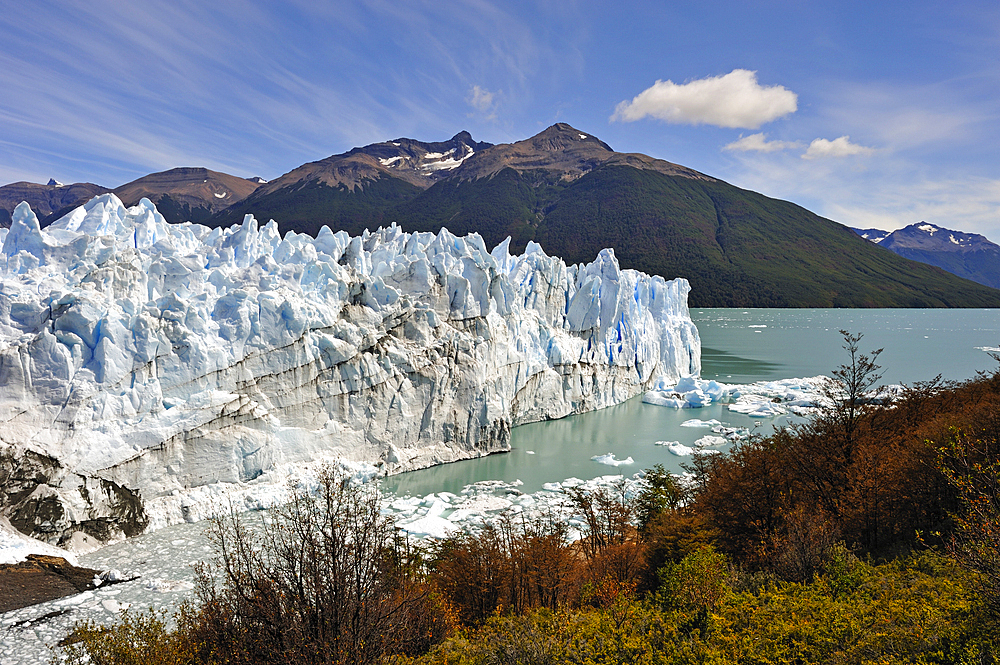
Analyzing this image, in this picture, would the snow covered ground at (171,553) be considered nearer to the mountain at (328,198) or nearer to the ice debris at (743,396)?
the ice debris at (743,396)

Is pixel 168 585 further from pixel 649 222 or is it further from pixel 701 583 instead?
pixel 649 222

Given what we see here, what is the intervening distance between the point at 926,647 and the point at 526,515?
1118 centimetres

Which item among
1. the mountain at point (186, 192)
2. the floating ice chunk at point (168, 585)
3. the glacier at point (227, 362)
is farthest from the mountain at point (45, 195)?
the floating ice chunk at point (168, 585)

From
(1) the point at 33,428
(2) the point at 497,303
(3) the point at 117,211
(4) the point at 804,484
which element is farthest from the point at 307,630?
(3) the point at 117,211

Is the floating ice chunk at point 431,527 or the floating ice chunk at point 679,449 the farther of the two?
the floating ice chunk at point 679,449

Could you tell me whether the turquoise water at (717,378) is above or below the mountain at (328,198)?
below

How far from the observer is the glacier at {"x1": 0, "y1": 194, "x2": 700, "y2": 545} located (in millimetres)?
12555

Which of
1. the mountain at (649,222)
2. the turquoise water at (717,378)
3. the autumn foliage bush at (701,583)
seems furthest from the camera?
the mountain at (649,222)

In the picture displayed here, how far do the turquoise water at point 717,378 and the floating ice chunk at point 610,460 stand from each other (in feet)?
1.03

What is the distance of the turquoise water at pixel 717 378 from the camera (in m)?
19.6

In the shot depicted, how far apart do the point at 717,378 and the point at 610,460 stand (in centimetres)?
2106

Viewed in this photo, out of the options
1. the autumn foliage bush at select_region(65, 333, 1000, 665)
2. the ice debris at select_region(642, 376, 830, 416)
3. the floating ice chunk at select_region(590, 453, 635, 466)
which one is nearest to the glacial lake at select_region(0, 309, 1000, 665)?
the floating ice chunk at select_region(590, 453, 635, 466)

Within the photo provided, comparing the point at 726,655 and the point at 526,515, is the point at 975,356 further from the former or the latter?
the point at 726,655

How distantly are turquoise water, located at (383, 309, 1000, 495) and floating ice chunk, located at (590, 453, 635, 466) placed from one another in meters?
0.32
